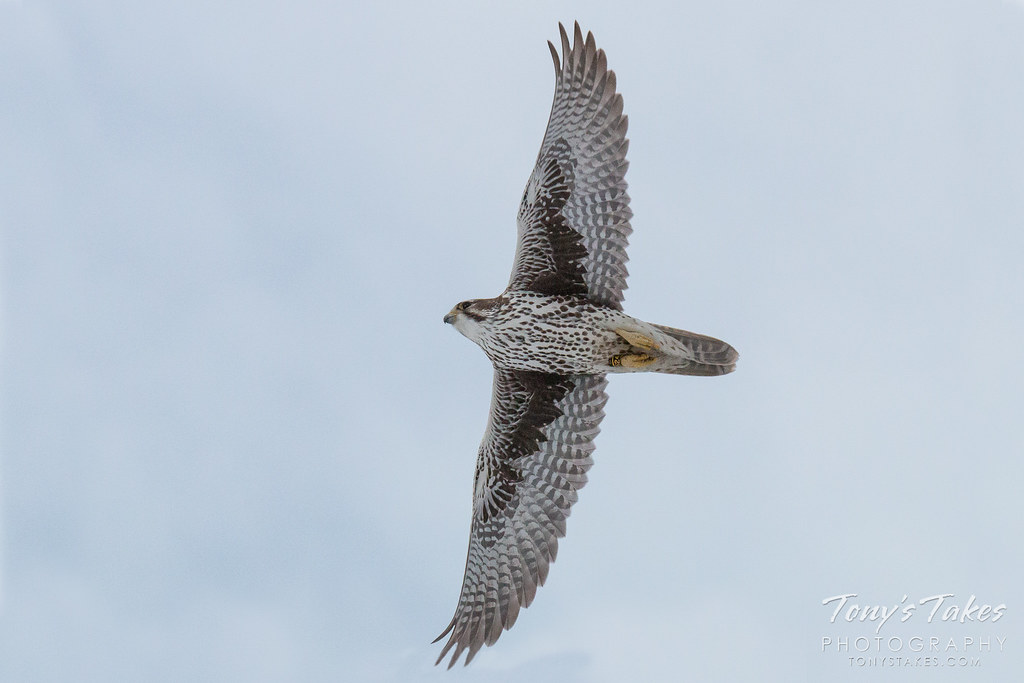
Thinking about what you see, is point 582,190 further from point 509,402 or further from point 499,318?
point 509,402

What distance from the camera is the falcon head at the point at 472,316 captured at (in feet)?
31.0

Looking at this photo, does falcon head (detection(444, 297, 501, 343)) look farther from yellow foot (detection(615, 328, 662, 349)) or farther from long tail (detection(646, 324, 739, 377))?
long tail (detection(646, 324, 739, 377))

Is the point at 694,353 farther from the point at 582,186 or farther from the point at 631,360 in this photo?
the point at 582,186

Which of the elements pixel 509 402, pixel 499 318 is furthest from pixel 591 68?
pixel 509 402

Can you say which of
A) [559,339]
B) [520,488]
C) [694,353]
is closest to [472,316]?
[559,339]

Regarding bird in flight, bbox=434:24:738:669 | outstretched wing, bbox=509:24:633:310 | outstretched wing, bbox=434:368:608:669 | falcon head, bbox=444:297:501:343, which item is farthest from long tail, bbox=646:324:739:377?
falcon head, bbox=444:297:501:343

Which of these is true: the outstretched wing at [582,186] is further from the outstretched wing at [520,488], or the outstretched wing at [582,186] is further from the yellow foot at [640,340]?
the outstretched wing at [520,488]

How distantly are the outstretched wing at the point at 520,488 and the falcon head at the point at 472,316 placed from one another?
0.54m

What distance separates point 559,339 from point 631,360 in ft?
2.34

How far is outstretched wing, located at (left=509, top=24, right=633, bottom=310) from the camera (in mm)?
9102

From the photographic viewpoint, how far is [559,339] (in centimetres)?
918

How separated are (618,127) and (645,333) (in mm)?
1946

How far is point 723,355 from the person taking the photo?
905cm

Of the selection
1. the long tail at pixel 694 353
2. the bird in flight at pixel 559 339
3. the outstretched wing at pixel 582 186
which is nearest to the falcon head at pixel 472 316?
the bird in flight at pixel 559 339
